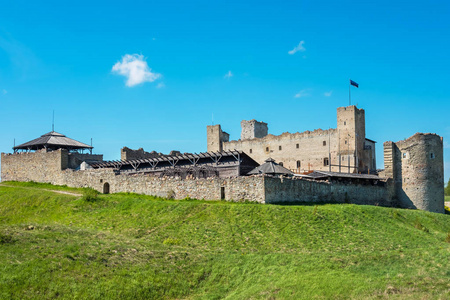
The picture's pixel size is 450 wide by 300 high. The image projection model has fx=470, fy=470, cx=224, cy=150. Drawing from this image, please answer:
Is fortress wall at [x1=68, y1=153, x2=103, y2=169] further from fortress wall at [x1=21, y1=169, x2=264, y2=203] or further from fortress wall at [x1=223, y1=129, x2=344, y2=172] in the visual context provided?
fortress wall at [x1=223, y1=129, x2=344, y2=172]

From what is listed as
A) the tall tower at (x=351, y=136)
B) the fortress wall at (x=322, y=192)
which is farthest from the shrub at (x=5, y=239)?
the tall tower at (x=351, y=136)

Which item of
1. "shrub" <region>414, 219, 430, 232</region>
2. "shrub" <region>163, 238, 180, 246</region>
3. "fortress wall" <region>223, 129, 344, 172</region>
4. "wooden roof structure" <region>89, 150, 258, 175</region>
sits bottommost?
"shrub" <region>414, 219, 430, 232</region>

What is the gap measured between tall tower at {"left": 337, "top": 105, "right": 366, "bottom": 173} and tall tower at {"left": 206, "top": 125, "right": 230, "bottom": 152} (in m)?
18.5

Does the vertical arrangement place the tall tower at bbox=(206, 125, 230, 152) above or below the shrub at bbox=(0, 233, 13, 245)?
above

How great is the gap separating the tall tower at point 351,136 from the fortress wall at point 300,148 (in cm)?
39

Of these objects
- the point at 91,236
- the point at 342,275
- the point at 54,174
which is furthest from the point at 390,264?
the point at 54,174

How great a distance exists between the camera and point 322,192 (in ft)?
128

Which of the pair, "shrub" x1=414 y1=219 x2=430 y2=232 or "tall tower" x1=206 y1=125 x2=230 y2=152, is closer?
"shrub" x1=414 y1=219 x2=430 y2=232

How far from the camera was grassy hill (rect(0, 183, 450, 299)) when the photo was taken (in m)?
18.9

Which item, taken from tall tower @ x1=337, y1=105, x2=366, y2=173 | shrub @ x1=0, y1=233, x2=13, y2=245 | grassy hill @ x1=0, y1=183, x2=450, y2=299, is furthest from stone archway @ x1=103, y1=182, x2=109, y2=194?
tall tower @ x1=337, y1=105, x2=366, y2=173

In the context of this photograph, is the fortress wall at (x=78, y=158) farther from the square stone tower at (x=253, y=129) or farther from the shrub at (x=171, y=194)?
the square stone tower at (x=253, y=129)

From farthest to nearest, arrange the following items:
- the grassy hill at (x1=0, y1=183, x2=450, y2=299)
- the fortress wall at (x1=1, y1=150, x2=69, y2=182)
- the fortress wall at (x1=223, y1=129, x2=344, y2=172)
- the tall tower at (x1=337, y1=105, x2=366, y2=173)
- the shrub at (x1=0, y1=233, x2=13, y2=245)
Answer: the fortress wall at (x1=223, y1=129, x2=344, y2=172), the tall tower at (x1=337, y1=105, x2=366, y2=173), the fortress wall at (x1=1, y1=150, x2=69, y2=182), the shrub at (x1=0, y1=233, x2=13, y2=245), the grassy hill at (x1=0, y1=183, x2=450, y2=299)

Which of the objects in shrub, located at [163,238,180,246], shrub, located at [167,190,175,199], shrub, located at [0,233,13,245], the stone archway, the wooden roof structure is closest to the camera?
shrub, located at [0,233,13,245]

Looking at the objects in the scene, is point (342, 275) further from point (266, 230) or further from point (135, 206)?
point (135, 206)
